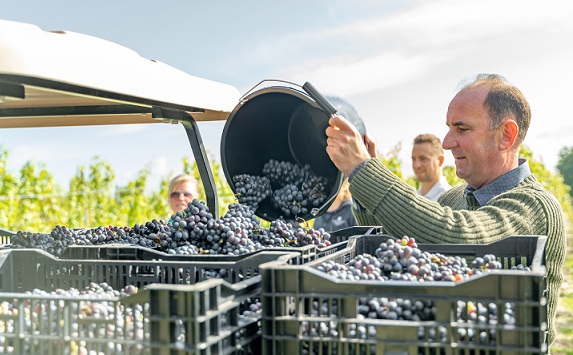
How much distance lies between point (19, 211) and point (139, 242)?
26.3 feet

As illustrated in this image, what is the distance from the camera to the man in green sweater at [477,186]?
1820 mm

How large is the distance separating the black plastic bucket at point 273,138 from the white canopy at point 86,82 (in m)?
0.10

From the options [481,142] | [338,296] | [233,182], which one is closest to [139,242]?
[233,182]

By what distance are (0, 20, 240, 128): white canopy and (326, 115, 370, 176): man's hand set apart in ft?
1.50

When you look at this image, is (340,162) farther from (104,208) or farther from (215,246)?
(104,208)

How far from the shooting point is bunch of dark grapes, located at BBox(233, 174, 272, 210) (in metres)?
2.29

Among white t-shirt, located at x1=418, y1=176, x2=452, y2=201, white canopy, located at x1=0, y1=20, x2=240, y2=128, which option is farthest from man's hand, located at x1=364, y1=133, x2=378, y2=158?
white t-shirt, located at x1=418, y1=176, x2=452, y2=201

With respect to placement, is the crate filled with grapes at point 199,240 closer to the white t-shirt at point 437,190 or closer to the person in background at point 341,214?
the person in background at point 341,214

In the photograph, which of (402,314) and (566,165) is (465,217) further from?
(566,165)

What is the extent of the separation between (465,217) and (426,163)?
3.98 m

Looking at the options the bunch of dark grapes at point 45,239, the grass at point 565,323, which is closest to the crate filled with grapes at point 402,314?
the bunch of dark grapes at point 45,239

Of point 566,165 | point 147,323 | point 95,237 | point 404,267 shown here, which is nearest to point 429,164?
point 95,237

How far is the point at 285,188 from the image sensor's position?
2.30 meters

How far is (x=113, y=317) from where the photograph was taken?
1.02 m
